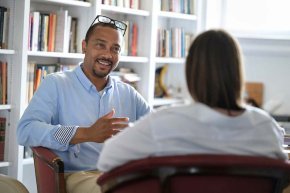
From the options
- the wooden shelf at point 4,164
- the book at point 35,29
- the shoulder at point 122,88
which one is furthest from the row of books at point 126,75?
the shoulder at point 122,88

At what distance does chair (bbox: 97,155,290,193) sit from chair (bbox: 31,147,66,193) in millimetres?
713

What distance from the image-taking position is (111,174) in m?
1.64

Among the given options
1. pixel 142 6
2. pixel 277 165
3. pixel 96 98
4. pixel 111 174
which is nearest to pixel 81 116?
pixel 96 98

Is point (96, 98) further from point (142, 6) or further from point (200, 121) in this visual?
point (142, 6)

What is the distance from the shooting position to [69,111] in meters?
2.67

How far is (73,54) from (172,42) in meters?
1.26

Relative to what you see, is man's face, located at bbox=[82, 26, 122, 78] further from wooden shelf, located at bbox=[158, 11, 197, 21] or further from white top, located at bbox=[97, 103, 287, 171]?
wooden shelf, located at bbox=[158, 11, 197, 21]

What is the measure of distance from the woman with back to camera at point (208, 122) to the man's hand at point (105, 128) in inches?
21.6

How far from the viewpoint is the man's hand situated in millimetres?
2238

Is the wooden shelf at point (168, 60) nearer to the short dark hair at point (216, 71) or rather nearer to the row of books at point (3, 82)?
the row of books at point (3, 82)

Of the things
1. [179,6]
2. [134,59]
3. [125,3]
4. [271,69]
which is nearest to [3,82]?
[134,59]

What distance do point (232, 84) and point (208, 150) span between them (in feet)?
0.69

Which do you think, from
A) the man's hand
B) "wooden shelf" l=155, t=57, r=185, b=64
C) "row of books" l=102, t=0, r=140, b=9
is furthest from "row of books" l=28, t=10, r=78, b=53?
the man's hand

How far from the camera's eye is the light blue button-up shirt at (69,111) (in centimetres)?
249
